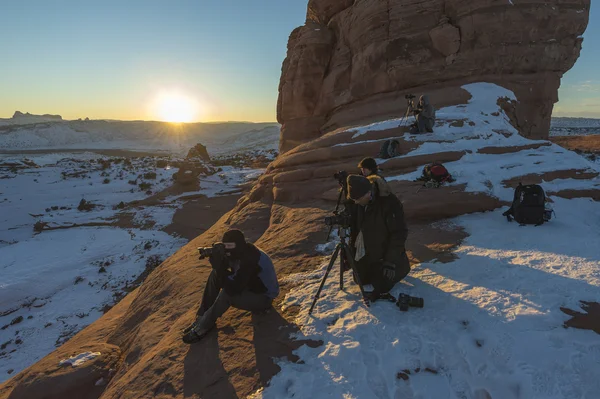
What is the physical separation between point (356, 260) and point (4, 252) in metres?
19.1

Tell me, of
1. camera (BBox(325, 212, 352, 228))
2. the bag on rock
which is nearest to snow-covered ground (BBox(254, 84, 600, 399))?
camera (BBox(325, 212, 352, 228))

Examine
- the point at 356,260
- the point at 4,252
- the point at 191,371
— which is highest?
the point at 356,260

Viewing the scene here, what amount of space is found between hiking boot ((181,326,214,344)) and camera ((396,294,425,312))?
2.84m

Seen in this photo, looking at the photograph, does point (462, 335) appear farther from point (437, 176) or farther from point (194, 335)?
point (437, 176)

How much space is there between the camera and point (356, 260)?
193 inches

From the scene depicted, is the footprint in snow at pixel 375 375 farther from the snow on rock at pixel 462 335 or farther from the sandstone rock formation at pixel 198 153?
the sandstone rock formation at pixel 198 153

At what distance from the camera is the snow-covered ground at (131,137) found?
95.9m

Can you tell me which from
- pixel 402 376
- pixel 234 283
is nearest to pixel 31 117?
pixel 234 283

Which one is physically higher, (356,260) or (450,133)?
(450,133)

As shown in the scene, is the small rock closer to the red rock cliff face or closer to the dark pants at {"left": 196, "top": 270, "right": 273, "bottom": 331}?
the dark pants at {"left": 196, "top": 270, "right": 273, "bottom": 331}

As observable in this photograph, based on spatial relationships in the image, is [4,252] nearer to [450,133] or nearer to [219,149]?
[450,133]

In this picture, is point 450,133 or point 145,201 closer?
point 450,133

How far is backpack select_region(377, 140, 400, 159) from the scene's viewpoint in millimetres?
10727

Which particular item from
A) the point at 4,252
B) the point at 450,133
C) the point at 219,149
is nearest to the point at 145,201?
the point at 4,252
